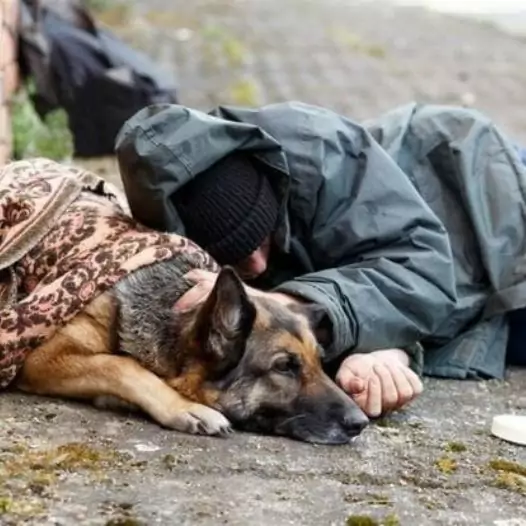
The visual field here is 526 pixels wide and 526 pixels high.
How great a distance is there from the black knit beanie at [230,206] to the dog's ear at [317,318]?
1.07 ft

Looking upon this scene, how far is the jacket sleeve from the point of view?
4590 millimetres

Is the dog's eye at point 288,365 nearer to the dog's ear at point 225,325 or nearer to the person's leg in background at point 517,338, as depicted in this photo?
the dog's ear at point 225,325

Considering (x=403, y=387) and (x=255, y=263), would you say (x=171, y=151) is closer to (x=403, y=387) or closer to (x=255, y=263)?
(x=255, y=263)

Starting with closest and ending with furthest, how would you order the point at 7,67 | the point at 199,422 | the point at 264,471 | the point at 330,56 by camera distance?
the point at 264,471 → the point at 199,422 → the point at 7,67 → the point at 330,56

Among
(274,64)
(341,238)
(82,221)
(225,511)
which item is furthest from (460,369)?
(274,64)

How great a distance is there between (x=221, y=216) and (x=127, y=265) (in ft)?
1.24

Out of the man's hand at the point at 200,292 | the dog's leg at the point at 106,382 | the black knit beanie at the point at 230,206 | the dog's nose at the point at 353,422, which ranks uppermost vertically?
the black knit beanie at the point at 230,206

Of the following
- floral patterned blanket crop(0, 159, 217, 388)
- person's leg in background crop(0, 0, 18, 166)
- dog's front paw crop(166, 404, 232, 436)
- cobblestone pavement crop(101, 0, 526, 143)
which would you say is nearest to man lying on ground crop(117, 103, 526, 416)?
floral patterned blanket crop(0, 159, 217, 388)

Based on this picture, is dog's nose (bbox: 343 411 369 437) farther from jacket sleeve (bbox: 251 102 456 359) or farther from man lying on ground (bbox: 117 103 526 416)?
jacket sleeve (bbox: 251 102 456 359)

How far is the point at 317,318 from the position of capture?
170 inches

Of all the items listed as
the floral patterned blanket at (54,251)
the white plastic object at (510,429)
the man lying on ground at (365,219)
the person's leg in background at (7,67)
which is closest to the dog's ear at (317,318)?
the man lying on ground at (365,219)

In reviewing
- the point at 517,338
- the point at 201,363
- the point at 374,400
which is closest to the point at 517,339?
the point at 517,338

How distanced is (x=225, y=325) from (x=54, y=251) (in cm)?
69

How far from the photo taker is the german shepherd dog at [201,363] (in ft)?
13.2
